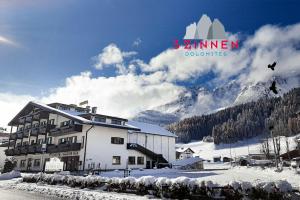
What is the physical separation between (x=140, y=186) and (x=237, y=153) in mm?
135629

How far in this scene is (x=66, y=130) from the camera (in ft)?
147

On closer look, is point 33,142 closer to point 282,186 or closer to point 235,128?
point 282,186

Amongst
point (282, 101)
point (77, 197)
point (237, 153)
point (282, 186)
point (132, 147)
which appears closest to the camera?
point (282, 186)

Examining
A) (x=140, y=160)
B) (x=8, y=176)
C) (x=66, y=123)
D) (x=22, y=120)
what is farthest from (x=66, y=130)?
(x=22, y=120)

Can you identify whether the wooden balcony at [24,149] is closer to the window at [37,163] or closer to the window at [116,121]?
the window at [37,163]

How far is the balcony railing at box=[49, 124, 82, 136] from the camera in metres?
43.2

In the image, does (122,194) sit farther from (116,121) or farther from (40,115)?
(40,115)

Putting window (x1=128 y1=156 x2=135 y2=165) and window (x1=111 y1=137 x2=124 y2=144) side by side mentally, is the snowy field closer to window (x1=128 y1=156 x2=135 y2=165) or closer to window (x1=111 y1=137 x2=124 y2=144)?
window (x1=111 y1=137 x2=124 y2=144)

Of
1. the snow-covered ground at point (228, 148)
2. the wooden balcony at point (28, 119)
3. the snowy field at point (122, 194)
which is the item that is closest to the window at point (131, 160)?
the snowy field at point (122, 194)

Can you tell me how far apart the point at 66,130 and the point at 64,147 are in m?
2.71

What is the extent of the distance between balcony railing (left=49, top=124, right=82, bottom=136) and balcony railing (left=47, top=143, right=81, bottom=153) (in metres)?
2.05

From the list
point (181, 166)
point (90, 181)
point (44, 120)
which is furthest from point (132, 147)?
point (90, 181)

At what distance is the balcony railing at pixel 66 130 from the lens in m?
43.2

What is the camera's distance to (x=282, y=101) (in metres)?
196
